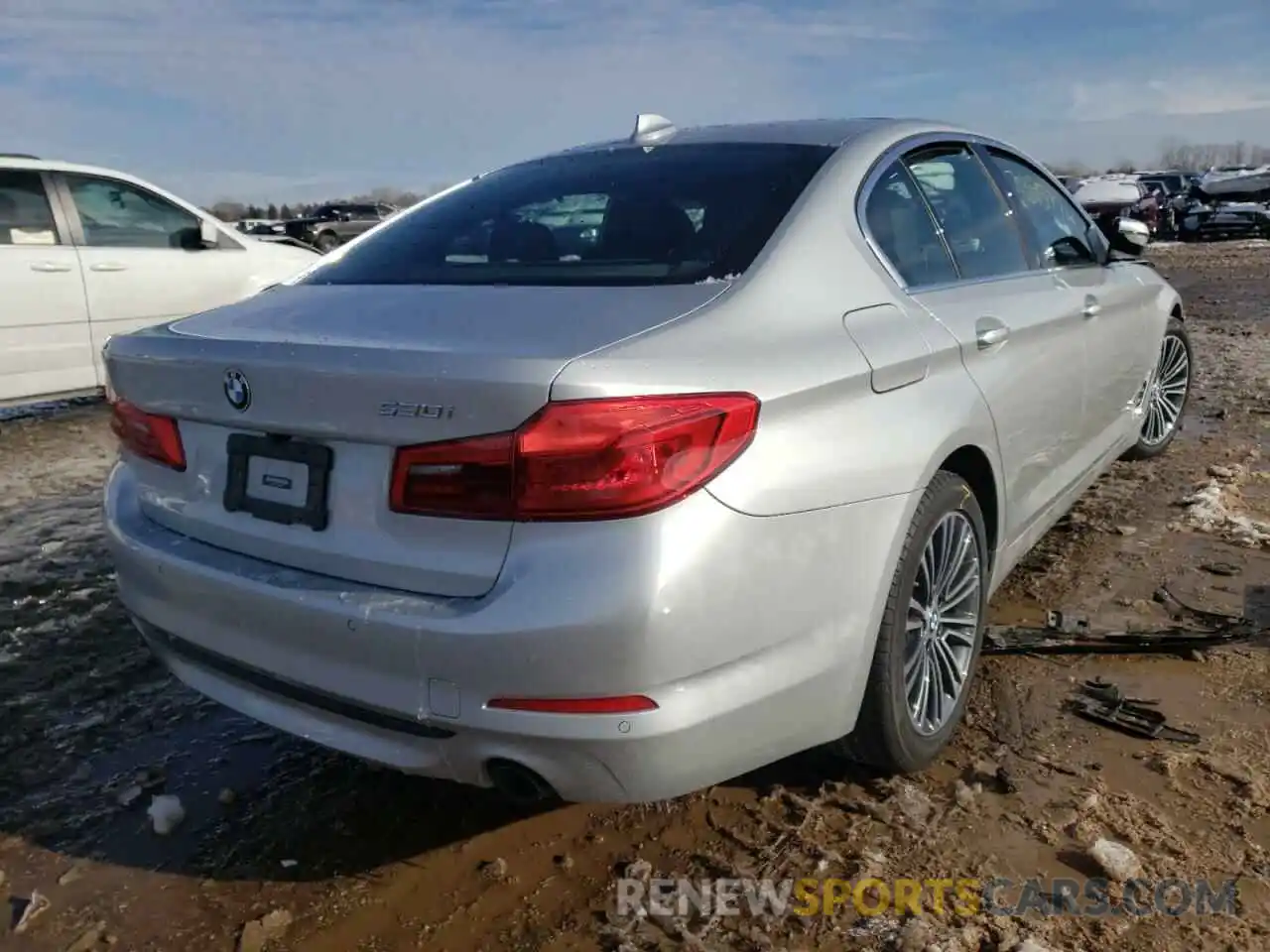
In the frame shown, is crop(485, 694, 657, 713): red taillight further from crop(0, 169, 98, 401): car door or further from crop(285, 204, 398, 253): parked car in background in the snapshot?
crop(285, 204, 398, 253): parked car in background

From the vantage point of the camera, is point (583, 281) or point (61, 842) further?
point (61, 842)

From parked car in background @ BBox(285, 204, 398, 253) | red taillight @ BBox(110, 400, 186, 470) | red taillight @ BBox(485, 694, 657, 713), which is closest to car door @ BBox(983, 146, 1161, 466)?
red taillight @ BBox(485, 694, 657, 713)

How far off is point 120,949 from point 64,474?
4366 mm

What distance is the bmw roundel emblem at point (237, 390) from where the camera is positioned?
2043 millimetres

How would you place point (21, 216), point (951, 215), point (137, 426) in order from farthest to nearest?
point (21, 216), point (951, 215), point (137, 426)

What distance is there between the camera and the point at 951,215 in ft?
9.89

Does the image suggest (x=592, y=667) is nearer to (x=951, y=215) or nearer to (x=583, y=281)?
(x=583, y=281)

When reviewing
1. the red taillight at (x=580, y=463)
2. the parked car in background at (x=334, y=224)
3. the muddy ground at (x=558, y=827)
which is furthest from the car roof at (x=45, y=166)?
the parked car in background at (x=334, y=224)

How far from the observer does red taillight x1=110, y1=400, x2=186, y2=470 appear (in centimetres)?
227

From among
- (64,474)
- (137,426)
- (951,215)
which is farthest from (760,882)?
(64,474)

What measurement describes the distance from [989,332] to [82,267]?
240 inches

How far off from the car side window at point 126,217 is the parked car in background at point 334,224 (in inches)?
724

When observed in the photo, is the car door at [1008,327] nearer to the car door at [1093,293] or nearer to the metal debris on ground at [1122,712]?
the car door at [1093,293]

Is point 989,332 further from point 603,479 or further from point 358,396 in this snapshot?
point 358,396
